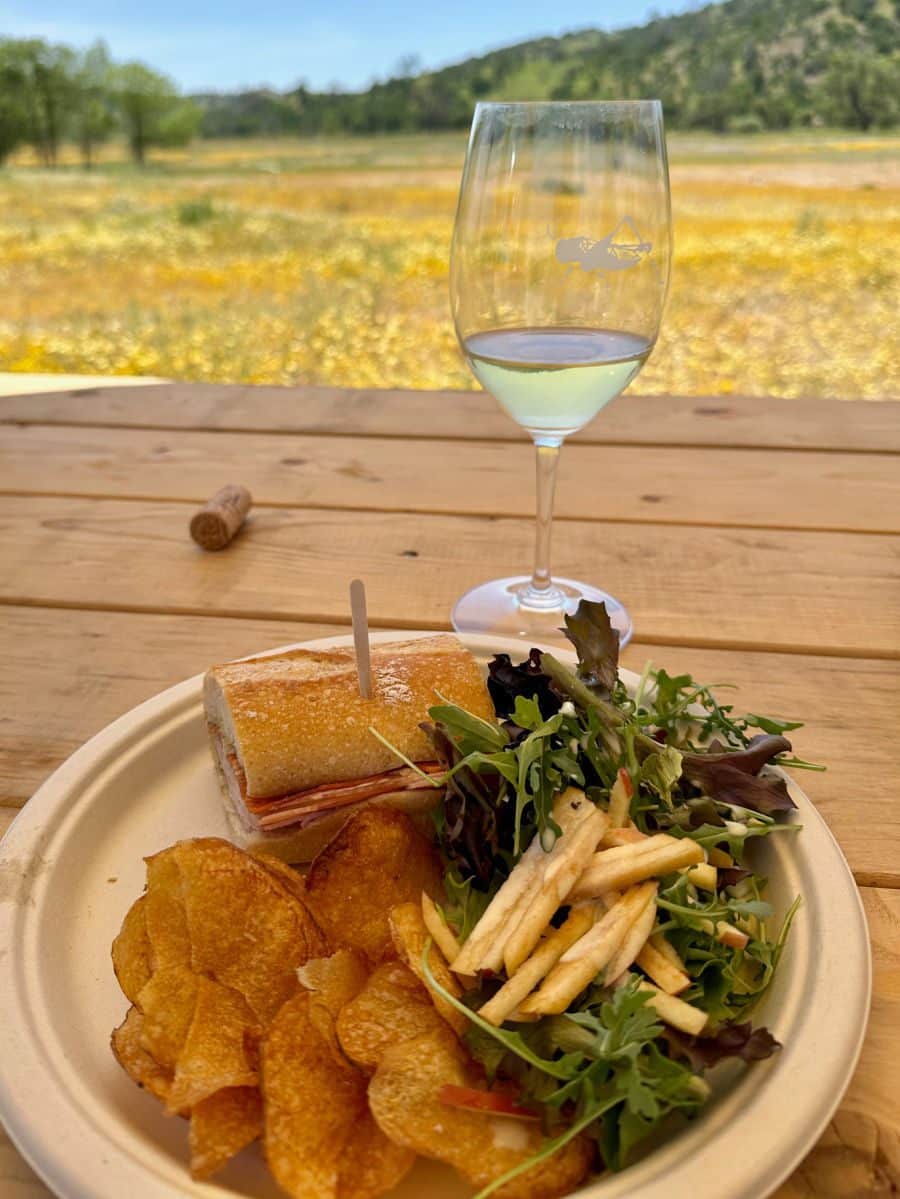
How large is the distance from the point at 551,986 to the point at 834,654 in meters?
0.82

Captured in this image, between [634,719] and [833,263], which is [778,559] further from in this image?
[833,263]

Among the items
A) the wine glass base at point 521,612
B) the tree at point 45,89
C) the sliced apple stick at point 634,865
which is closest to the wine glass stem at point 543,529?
the wine glass base at point 521,612

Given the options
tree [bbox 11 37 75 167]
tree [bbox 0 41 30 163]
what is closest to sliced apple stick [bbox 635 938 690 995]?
tree [bbox 11 37 75 167]

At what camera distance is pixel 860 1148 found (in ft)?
2.38

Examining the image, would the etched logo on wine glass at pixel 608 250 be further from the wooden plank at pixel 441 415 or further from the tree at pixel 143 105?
the tree at pixel 143 105

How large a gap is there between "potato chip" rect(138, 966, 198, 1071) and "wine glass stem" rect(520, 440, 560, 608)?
2.62ft

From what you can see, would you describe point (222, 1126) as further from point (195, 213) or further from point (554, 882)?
point (195, 213)

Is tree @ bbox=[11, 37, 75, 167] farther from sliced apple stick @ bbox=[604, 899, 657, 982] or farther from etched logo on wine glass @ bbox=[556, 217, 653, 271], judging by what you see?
sliced apple stick @ bbox=[604, 899, 657, 982]

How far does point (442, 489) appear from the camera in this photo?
6.47 feet

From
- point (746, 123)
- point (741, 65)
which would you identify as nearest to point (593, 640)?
point (741, 65)

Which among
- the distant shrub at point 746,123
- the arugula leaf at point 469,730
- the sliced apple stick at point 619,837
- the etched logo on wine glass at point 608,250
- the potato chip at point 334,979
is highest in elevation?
the distant shrub at point 746,123

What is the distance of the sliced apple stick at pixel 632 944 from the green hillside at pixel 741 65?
302 inches

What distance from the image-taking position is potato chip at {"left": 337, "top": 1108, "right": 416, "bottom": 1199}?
2.22 feet

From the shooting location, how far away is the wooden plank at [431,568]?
1503 millimetres
